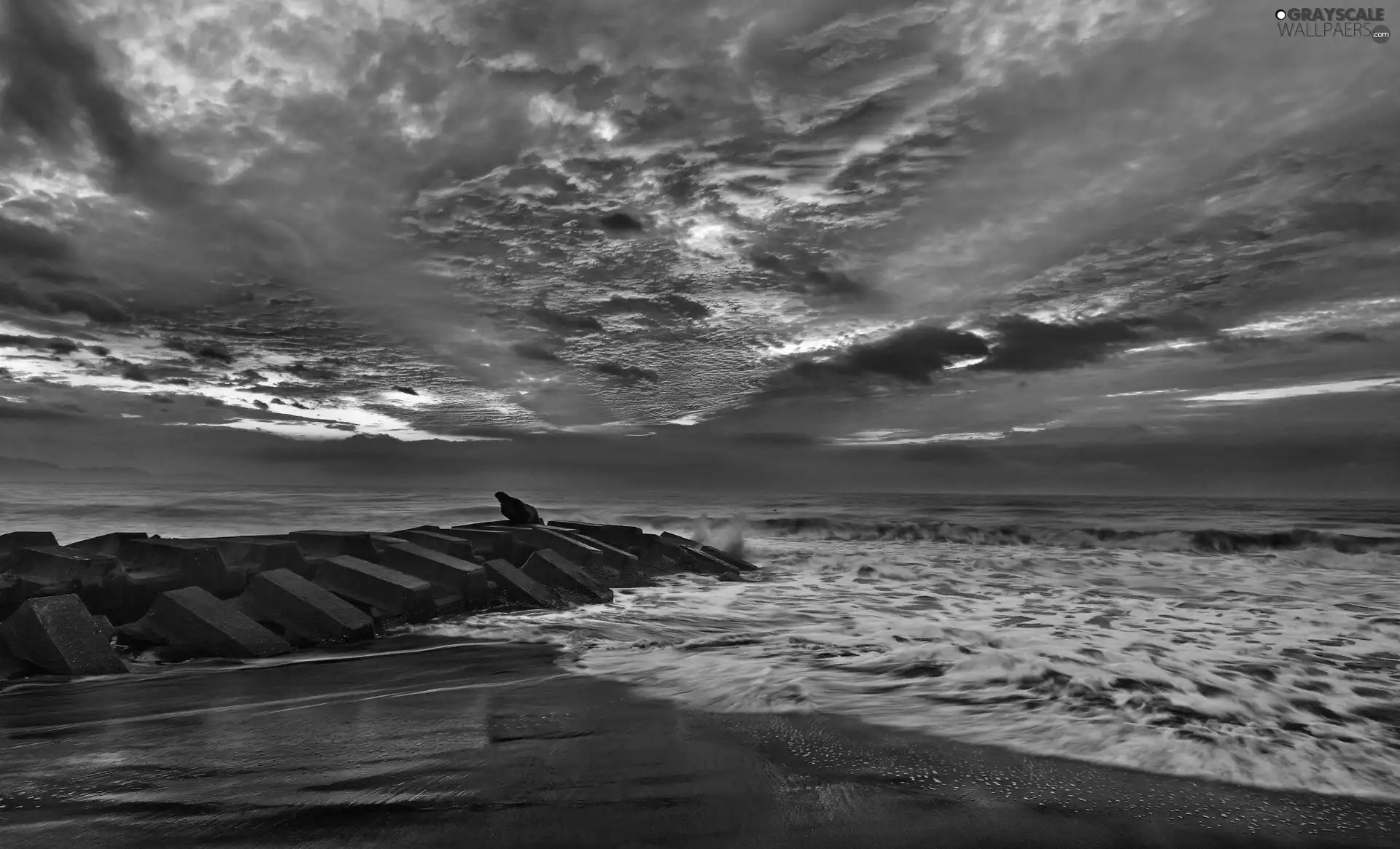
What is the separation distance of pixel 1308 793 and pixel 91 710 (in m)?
5.81

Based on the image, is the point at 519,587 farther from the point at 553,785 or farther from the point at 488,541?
the point at 553,785

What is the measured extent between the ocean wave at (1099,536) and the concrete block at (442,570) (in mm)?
10422

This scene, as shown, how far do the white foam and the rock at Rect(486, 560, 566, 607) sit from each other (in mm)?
485

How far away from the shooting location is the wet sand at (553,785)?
2.21 m

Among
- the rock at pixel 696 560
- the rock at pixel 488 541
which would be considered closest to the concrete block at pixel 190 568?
the rock at pixel 488 541

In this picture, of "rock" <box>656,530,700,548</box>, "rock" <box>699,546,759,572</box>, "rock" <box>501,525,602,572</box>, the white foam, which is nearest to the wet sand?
the white foam

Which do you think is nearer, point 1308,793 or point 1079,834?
point 1079,834

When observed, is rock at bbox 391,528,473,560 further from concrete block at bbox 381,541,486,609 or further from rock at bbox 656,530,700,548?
rock at bbox 656,530,700,548

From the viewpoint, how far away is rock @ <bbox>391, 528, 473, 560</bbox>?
832 cm

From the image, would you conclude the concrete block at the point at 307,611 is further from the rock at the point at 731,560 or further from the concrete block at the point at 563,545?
the rock at the point at 731,560

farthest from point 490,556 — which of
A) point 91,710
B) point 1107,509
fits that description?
point 1107,509

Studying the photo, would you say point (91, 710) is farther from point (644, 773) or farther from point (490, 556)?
point (490, 556)

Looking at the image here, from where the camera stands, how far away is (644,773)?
9.00 ft

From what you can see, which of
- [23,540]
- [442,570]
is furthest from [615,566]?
[23,540]
